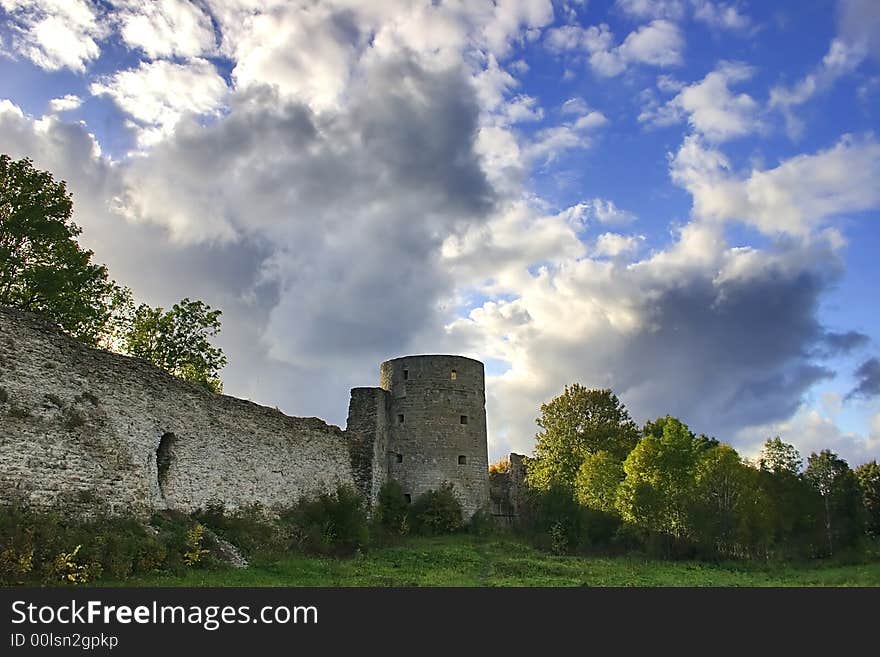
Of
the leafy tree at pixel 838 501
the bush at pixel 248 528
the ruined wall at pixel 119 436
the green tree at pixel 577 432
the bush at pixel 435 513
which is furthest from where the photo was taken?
the green tree at pixel 577 432

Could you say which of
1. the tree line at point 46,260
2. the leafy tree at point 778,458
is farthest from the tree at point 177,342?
the leafy tree at point 778,458

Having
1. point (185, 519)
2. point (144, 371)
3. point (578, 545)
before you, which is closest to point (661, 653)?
point (185, 519)

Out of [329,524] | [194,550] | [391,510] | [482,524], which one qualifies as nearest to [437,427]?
[391,510]

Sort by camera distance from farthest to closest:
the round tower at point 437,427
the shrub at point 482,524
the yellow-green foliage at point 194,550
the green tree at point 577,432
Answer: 1. the green tree at point 577,432
2. the round tower at point 437,427
3. the shrub at point 482,524
4. the yellow-green foliage at point 194,550

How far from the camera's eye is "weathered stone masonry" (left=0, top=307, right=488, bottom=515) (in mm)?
14148

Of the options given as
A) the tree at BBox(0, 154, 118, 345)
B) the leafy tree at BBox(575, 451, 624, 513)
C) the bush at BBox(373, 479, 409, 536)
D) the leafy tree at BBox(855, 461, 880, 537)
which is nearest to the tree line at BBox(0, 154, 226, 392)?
the tree at BBox(0, 154, 118, 345)

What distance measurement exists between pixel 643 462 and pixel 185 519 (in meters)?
20.8

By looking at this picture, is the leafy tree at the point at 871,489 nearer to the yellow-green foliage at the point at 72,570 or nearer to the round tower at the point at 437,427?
the round tower at the point at 437,427

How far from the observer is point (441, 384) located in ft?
104

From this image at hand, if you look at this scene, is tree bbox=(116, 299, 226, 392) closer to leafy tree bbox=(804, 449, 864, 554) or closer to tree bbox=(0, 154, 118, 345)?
tree bbox=(0, 154, 118, 345)

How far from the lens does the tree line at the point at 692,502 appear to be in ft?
95.1

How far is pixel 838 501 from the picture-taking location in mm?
39250

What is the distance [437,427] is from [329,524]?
9252mm

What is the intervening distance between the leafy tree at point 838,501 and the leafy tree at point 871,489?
23.0 feet
